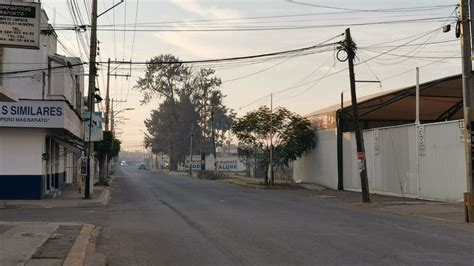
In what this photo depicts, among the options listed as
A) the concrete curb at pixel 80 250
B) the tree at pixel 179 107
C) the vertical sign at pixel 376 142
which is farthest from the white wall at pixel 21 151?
the tree at pixel 179 107

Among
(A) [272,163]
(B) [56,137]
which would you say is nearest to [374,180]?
(A) [272,163]

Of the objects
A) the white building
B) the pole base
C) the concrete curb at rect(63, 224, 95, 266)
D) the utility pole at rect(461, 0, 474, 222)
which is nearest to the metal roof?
the utility pole at rect(461, 0, 474, 222)

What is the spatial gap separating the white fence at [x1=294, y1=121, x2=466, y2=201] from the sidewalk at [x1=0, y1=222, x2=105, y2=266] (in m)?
17.2

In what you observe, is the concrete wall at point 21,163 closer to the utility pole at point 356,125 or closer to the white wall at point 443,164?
the utility pole at point 356,125

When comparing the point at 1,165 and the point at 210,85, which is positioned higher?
the point at 210,85

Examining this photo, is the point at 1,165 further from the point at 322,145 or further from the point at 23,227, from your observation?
the point at 322,145

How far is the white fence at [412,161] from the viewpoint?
26.6m

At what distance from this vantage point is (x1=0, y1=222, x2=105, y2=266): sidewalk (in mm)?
9922

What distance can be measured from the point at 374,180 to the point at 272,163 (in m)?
12.7

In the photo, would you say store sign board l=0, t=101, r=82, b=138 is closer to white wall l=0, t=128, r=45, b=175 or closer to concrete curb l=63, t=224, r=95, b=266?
white wall l=0, t=128, r=45, b=175

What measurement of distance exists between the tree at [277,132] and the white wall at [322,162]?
3.23 ft

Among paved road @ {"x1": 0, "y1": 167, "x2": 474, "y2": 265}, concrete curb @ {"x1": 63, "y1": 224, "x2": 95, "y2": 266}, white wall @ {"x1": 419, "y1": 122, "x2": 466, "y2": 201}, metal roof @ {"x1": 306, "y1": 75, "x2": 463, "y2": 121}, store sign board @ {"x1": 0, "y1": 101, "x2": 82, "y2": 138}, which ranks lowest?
paved road @ {"x1": 0, "y1": 167, "x2": 474, "y2": 265}

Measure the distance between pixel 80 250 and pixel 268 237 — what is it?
4.40 metres

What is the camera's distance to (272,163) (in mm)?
46562
